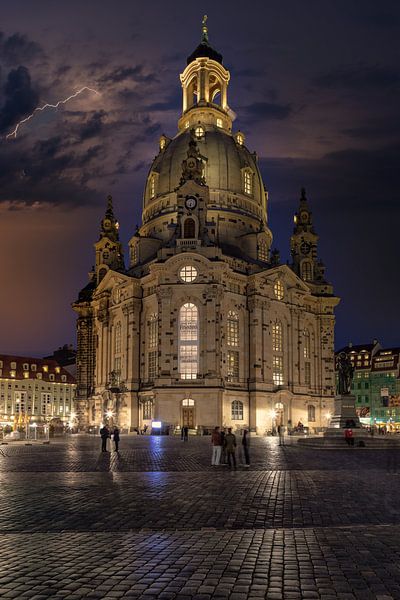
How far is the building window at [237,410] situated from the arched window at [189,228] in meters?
22.0

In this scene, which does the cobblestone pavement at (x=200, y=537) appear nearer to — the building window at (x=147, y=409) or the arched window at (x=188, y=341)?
the arched window at (x=188, y=341)

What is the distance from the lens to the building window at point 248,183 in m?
104

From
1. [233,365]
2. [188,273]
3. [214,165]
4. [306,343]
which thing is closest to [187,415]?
[233,365]

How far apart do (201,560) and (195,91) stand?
4717 inches

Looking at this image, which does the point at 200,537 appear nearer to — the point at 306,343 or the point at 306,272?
the point at 306,343

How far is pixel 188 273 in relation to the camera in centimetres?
8450

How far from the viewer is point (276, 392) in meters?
89.5

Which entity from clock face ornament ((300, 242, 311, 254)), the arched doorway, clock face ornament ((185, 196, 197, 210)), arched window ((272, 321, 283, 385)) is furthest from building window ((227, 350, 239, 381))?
clock face ornament ((300, 242, 311, 254))

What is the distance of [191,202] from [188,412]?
27.4 metres

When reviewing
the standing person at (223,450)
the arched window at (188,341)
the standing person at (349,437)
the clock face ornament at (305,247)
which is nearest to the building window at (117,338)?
the arched window at (188,341)

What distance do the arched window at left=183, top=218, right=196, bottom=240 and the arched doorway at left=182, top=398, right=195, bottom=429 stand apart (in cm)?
2132

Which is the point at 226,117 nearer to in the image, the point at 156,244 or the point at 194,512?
the point at 156,244

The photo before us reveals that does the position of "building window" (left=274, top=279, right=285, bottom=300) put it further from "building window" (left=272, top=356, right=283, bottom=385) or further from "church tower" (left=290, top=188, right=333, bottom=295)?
"church tower" (left=290, top=188, right=333, bottom=295)

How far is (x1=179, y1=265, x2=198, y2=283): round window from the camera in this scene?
84438 mm
